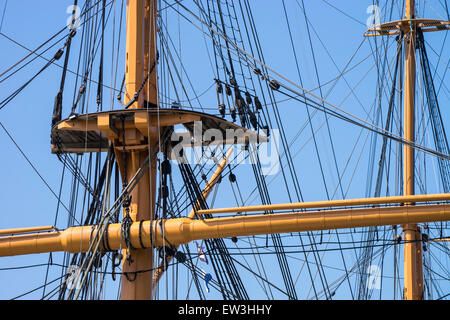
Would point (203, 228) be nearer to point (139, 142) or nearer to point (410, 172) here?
point (139, 142)

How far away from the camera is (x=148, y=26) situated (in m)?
25.9

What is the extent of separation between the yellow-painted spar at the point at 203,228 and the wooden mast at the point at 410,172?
772 centimetres

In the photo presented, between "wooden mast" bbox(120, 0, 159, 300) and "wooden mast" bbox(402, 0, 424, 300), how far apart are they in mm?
9492

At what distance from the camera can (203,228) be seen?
2359 centimetres

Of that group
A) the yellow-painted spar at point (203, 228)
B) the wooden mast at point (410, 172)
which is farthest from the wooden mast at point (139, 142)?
the wooden mast at point (410, 172)

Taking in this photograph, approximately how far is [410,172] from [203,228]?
12105 mm

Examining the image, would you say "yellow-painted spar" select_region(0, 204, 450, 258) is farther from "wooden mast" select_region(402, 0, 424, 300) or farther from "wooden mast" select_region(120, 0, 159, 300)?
"wooden mast" select_region(402, 0, 424, 300)

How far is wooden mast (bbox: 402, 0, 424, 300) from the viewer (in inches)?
1277

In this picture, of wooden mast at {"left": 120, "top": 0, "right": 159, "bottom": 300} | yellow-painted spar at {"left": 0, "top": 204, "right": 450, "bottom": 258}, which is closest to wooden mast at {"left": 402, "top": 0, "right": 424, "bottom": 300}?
yellow-painted spar at {"left": 0, "top": 204, "right": 450, "bottom": 258}

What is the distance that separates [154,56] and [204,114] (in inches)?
84.1

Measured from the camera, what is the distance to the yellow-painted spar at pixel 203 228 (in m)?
23.4

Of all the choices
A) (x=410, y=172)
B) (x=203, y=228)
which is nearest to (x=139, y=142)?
(x=203, y=228)
